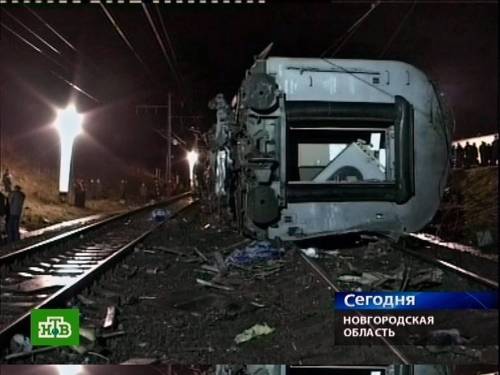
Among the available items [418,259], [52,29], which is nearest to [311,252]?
[418,259]

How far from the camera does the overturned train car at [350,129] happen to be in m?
4.03

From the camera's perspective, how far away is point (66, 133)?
9.89 ft

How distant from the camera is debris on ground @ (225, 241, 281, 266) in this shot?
405 centimetres

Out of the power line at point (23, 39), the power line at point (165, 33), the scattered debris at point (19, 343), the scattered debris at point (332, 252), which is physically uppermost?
the power line at point (165, 33)

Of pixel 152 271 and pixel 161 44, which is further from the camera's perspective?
pixel 152 271

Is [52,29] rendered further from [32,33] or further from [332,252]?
[332,252]

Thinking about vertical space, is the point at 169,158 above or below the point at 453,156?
above

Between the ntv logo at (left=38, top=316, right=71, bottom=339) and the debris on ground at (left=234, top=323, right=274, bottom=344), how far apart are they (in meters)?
0.82

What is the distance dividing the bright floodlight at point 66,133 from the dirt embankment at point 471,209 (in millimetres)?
2220

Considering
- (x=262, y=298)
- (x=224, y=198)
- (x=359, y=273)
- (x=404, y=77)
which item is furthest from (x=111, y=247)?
(x=404, y=77)

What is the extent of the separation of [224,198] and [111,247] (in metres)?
1.20

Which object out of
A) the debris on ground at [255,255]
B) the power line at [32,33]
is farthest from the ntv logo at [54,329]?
the debris on ground at [255,255]

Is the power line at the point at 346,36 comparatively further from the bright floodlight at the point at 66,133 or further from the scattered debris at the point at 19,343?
the scattered debris at the point at 19,343

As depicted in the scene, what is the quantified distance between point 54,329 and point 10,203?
84cm
